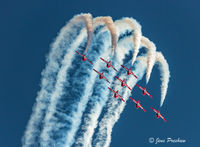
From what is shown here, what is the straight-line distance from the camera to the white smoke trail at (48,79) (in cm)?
1000

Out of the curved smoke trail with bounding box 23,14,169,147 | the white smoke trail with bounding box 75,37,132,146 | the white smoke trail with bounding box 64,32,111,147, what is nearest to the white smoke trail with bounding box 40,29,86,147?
the curved smoke trail with bounding box 23,14,169,147

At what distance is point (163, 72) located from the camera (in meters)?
11.0

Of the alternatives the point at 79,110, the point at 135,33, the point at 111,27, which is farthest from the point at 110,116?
the point at 111,27

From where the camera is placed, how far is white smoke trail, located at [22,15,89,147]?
9999 mm

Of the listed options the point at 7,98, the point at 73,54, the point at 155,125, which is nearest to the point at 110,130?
the point at 155,125

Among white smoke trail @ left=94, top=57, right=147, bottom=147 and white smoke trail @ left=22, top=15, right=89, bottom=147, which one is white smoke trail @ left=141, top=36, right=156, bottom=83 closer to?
white smoke trail @ left=94, top=57, right=147, bottom=147

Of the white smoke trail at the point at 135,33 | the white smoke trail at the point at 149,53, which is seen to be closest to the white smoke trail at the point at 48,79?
the white smoke trail at the point at 135,33

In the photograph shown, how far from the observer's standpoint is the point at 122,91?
10.9 metres

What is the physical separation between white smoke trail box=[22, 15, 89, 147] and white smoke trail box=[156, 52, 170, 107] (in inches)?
152

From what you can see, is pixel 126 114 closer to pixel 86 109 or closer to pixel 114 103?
pixel 114 103

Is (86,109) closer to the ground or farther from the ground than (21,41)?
closer to the ground

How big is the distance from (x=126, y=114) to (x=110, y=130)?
1045 millimetres

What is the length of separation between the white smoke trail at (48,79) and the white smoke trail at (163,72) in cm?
386

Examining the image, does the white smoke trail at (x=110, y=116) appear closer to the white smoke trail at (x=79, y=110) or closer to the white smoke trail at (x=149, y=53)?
the white smoke trail at (x=149, y=53)
